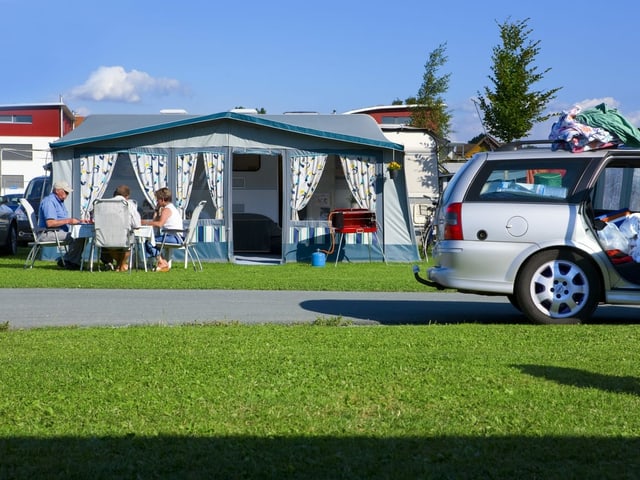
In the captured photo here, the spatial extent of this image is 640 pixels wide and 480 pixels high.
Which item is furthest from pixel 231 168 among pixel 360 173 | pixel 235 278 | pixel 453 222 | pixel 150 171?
pixel 453 222

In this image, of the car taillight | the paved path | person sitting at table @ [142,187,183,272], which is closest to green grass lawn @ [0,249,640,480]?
the car taillight

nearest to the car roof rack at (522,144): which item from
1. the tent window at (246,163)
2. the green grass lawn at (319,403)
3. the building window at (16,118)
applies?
the green grass lawn at (319,403)

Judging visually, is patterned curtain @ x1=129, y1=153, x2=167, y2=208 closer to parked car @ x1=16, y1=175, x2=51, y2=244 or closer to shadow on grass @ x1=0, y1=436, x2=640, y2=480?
parked car @ x1=16, y1=175, x2=51, y2=244

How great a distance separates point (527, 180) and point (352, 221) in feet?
32.3

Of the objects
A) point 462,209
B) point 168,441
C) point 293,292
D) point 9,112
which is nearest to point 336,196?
point 293,292

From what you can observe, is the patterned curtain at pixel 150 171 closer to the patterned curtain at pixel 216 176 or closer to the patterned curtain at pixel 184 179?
the patterned curtain at pixel 184 179

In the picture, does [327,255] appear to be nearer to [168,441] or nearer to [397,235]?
[397,235]

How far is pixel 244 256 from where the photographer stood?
2012 cm

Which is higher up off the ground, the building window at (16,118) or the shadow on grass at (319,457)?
the building window at (16,118)

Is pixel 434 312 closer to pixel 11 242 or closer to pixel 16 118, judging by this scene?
pixel 11 242

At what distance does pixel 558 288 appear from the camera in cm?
848

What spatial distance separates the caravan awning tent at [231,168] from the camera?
18.6m

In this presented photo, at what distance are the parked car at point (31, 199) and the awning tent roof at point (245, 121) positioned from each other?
3.21 meters

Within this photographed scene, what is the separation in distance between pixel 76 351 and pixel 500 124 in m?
23.3
